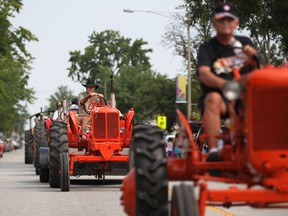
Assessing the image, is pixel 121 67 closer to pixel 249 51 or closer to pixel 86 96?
pixel 86 96

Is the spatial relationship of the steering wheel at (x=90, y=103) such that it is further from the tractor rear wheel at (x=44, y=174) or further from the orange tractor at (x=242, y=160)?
the orange tractor at (x=242, y=160)

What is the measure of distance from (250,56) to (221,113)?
67 centimetres

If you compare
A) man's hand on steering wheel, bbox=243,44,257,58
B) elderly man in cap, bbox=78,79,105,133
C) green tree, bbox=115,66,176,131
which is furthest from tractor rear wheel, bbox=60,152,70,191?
green tree, bbox=115,66,176,131

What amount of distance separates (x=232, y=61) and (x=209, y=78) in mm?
458

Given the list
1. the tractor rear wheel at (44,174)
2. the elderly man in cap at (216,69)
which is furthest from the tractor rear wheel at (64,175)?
the elderly man in cap at (216,69)

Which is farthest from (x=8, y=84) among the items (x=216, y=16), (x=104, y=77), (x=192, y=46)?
(x=216, y=16)

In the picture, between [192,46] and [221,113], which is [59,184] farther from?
[192,46]

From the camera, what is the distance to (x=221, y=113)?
10352 mm

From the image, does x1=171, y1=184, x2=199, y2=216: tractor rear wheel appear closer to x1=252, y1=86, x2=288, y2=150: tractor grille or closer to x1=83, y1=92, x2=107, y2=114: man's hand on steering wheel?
x1=252, y1=86, x2=288, y2=150: tractor grille

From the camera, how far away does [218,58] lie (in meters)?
10.7

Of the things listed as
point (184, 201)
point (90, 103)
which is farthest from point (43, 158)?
point (184, 201)

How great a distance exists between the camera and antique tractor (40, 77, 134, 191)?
78.9ft

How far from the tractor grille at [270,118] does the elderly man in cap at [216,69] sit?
27.0 inches

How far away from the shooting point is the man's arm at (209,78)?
10.2 metres
